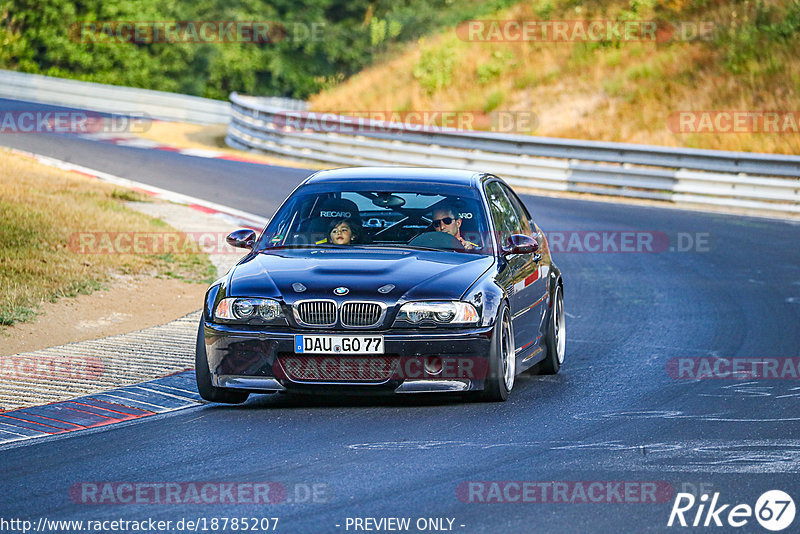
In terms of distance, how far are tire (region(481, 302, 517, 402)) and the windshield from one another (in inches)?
30.3

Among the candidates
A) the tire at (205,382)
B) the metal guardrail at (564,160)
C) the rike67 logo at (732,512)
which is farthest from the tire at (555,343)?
the metal guardrail at (564,160)

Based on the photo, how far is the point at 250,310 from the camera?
845 centimetres

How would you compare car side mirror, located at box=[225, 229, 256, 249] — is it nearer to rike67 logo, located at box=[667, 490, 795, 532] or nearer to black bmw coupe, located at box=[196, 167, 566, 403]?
black bmw coupe, located at box=[196, 167, 566, 403]

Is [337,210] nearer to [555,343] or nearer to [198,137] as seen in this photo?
[555,343]

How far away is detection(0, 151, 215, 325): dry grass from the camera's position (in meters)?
13.6
